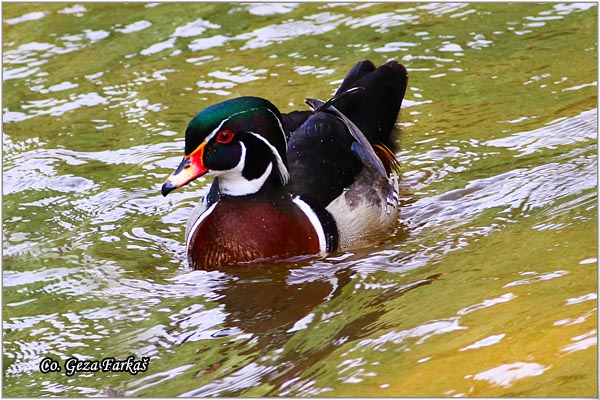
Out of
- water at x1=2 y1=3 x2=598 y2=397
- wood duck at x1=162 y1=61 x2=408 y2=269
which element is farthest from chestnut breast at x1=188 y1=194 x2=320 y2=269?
water at x1=2 y1=3 x2=598 y2=397

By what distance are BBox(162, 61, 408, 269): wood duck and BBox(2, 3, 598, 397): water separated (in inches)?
6.8

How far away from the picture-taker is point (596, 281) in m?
4.89

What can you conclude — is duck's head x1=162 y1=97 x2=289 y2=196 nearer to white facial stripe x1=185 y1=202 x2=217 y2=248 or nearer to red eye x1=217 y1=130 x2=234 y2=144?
red eye x1=217 y1=130 x2=234 y2=144

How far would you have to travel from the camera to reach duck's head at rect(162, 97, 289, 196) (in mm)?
6004

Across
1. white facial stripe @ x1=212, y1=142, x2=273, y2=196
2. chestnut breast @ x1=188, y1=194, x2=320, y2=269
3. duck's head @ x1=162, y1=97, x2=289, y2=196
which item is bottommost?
chestnut breast @ x1=188, y1=194, x2=320, y2=269

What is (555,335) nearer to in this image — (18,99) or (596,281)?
(596,281)

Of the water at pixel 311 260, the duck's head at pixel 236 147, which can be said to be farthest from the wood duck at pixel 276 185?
the water at pixel 311 260

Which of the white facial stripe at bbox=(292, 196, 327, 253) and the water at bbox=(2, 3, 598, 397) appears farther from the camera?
the white facial stripe at bbox=(292, 196, 327, 253)

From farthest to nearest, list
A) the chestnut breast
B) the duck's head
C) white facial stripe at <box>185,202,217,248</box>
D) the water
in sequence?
white facial stripe at <box>185,202,217,248</box> < the chestnut breast < the duck's head < the water

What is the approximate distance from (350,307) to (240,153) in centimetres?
138

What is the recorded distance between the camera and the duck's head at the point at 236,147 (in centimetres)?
600

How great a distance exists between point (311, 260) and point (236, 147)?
878 millimetres

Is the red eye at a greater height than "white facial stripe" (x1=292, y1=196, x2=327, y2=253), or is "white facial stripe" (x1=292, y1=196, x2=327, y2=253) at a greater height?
the red eye

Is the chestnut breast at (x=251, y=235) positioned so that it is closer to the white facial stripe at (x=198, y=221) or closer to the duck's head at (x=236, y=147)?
the white facial stripe at (x=198, y=221)
